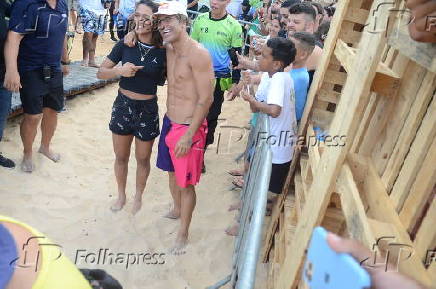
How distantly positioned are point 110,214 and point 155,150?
165cm

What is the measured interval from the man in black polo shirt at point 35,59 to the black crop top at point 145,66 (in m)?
0.99

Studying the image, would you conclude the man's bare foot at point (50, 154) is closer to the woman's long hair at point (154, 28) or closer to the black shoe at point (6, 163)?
the black shoe at point (6, 163)

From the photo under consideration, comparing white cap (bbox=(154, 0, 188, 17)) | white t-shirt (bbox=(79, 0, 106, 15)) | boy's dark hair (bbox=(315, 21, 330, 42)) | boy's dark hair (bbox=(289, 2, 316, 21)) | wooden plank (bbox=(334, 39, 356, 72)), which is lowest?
white t-shirt (bbox=(79, 0, 106, 15))

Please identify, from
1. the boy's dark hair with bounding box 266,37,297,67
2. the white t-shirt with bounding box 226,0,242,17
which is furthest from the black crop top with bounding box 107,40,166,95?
the white t-shirt with bounding box 226,0,242,17

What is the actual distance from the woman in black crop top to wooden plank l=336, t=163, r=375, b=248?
82.5 inches

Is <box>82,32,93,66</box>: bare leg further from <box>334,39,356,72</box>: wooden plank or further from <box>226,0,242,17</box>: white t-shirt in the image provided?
<box>334,39,356,72</box>: wooden plank

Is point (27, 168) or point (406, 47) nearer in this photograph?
point (406, 47)

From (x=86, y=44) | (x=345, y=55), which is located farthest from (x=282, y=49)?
(x=86, y=44)

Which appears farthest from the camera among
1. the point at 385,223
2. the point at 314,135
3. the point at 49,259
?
the point at 314,135

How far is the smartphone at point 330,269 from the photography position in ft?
2.23

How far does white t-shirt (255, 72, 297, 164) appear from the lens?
10.1 ft

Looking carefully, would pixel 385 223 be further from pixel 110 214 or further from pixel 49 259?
pixel 110 214

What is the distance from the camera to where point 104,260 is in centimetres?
328

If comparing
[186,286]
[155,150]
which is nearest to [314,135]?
[186,286]
